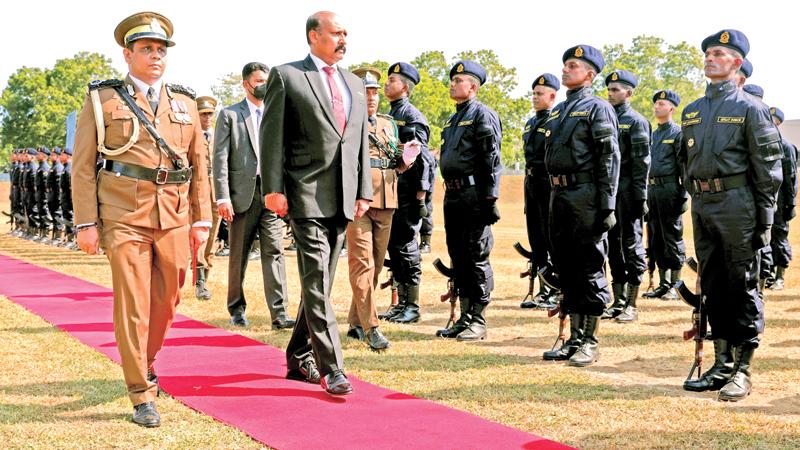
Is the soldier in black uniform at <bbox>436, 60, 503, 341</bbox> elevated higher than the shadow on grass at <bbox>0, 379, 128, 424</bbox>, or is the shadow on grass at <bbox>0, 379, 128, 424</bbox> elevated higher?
the soldier in black uniform at <bbox>436, 60, 503, 341</bbox>

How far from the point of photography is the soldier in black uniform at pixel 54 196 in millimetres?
19453

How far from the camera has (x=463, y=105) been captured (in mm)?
7625

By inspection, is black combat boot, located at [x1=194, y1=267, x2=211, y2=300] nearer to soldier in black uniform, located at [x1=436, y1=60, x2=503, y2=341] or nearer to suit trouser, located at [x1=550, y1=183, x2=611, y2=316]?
soldier in black uniform, located at [x1=436, y1=60, x2=503, y2=341]

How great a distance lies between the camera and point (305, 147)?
5.37 metres

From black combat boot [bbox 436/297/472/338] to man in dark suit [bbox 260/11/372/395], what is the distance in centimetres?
235

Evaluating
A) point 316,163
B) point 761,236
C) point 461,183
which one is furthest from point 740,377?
point 316,163

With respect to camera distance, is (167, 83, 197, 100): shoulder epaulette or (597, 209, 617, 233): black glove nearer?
(167, 83, 197, 100): shoulder epaulette

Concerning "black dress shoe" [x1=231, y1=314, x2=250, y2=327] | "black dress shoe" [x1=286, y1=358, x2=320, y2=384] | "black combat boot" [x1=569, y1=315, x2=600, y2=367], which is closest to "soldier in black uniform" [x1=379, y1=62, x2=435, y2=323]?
"black dress shoe" [x1=231, y1=314, x2=250, y2=327]

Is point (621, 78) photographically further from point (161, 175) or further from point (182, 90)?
point (161, 175)

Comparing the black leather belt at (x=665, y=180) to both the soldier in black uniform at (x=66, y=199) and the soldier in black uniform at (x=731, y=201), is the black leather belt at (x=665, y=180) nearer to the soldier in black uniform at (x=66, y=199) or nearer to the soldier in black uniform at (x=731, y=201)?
the soldier in black uniform at (x=731, y=201)

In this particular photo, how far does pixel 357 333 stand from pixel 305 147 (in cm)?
247

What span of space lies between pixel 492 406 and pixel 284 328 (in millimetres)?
3168

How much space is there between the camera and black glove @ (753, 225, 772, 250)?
18.0 ft

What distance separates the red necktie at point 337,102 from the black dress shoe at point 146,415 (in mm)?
1999
